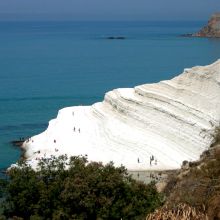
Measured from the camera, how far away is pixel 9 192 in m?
21.6

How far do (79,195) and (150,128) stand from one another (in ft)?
77.2

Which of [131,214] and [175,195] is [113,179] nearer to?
[131,214]

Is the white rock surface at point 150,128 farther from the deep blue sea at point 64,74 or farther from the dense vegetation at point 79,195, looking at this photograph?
the dense vegetation at point 79,195

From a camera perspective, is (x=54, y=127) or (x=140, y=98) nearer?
(x=140, y=98)

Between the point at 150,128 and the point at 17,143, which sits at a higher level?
the point at 17,143

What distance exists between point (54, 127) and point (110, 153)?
10621 millimetres

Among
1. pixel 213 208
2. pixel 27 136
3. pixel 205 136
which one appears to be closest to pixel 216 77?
pixel 205 136

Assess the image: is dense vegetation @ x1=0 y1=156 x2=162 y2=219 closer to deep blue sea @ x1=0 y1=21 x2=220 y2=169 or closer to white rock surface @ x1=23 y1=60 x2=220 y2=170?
white rock surface @ x1=23 y1=60 x2=220 y2=170

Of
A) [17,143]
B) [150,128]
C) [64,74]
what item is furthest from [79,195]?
[64,74]

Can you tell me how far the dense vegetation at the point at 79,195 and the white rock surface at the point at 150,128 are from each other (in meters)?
16.5

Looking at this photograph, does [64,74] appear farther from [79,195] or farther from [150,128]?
[79,195]

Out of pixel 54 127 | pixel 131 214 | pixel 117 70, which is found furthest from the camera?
pixel 117 70

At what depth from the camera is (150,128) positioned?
141 feet

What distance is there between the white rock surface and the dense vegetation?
54.1 feet
